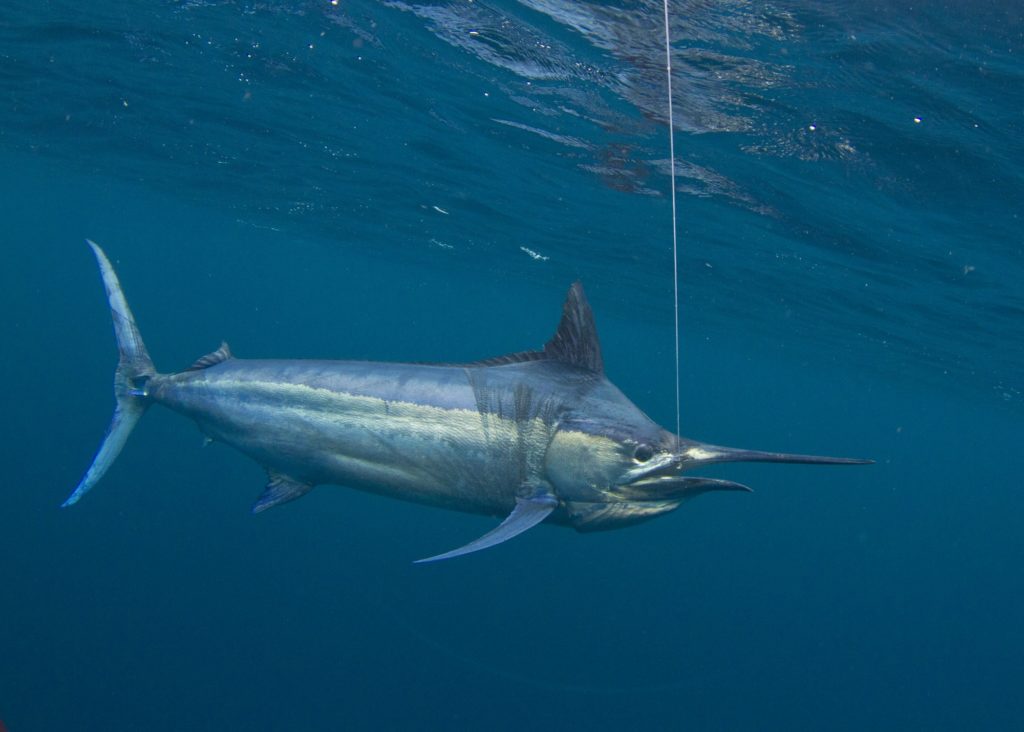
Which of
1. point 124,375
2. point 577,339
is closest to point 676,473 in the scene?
point 577,339

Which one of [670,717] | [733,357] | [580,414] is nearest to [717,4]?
[580,414]

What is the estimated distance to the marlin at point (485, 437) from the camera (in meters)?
4.05

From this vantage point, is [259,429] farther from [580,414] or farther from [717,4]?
[717,4]

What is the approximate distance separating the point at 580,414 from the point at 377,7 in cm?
818

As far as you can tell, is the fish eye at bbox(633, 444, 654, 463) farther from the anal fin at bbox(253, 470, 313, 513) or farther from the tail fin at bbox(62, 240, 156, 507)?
the tail fin at bbox(62, 240, 156, 507)

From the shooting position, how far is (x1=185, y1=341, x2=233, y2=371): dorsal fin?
233 inches

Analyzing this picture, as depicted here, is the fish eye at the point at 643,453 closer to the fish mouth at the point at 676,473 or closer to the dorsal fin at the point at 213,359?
the fish mouth at the point at 676,473

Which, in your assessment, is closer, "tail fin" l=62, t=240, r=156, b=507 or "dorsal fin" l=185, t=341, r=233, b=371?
"dorsal fin" l=185, t=341, r=233, b=371

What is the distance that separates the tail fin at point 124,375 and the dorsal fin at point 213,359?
34.0 inches

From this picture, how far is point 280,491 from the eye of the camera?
17.2ft

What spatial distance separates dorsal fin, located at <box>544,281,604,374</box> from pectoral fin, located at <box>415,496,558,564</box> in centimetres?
102

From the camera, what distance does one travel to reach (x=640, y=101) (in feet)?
34.4

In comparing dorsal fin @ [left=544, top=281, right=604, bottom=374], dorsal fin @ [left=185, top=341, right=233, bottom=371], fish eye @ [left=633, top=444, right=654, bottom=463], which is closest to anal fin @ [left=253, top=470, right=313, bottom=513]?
dorsal fin @ [left=185, top=341, right=233, bottom=371]

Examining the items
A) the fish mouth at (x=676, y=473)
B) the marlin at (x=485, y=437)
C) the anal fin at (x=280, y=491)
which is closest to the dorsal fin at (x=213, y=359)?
the marlin at (x=485, y=437)
